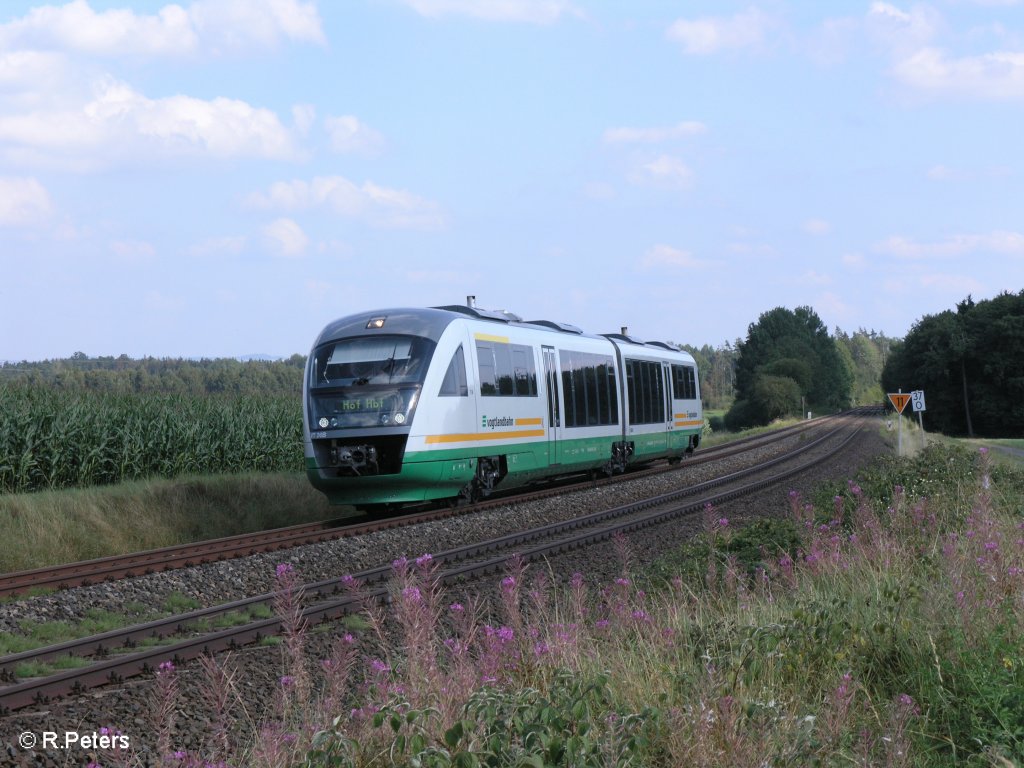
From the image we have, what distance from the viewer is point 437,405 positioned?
605 inches

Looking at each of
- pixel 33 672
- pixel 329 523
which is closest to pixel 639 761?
pixel 33 672

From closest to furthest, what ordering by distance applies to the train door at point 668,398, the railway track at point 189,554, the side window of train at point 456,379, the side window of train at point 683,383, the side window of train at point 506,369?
1. the railway track at point 189,554
2. the side window of train at point 456,379
3. the side window of train at point 506,369
4. the train door at point 668,398
5. the side window of train at point 683,383

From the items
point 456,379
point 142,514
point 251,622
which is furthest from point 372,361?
point 251,622

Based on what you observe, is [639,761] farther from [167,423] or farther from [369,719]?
[167,423]

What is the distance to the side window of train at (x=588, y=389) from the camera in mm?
20281

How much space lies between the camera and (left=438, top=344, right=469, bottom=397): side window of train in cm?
1558

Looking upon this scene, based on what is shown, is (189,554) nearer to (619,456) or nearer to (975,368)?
(619,456)

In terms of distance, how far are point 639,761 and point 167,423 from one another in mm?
20081

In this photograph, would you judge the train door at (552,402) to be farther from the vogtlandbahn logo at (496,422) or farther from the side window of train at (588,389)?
the vogtlandbahn logo at (496,422)

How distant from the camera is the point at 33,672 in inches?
269

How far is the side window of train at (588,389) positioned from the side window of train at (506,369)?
1647 millimetres

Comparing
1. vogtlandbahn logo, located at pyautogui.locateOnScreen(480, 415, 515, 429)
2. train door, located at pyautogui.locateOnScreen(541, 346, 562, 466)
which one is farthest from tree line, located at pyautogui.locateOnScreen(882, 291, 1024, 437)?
vogtlandbahn logo, located at pyautogui.locateOnScreen(480, 415, 515, 429)

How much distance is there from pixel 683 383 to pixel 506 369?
40.6ft

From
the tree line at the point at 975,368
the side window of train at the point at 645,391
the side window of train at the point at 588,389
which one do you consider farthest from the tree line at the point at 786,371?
the side window of train at the point at 588,389
